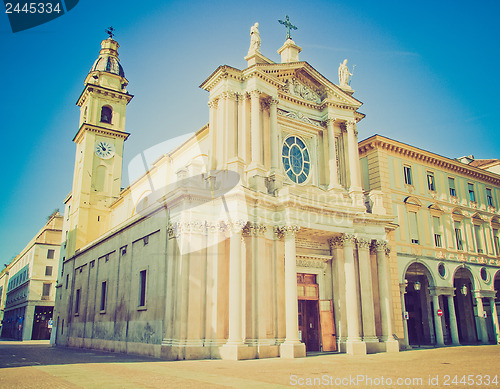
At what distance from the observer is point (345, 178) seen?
28.8 m

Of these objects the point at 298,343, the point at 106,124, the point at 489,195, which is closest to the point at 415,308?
the point at 489,195

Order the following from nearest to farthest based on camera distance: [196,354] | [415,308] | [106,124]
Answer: [196,354], [415,308], [106,124]

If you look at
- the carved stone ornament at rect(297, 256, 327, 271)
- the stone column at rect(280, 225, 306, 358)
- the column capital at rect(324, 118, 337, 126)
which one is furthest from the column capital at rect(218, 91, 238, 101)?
the carved stone ornament at rect(297, 256, 327, 271)

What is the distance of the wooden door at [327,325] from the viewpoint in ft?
80.9

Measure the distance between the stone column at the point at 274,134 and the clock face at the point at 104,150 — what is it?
25989 millimetres

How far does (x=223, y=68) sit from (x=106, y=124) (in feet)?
84.6

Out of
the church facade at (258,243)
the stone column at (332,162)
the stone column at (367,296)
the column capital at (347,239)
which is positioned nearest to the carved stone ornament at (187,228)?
the church facade at (258,243)

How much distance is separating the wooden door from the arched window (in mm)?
32898

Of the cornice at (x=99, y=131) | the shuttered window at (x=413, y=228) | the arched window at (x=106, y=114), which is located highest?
the arched window at (x=106, y=114)

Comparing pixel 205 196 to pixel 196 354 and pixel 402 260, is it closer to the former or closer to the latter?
pixel 196 354

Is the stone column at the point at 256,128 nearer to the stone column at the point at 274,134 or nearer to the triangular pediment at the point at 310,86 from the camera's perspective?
the stone column at the point at 274,134

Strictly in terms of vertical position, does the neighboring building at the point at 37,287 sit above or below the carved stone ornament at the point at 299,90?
below

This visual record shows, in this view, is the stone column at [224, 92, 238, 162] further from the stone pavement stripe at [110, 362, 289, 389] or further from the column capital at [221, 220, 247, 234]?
the stone pavement stripe at [110, 362, 289, 389]
